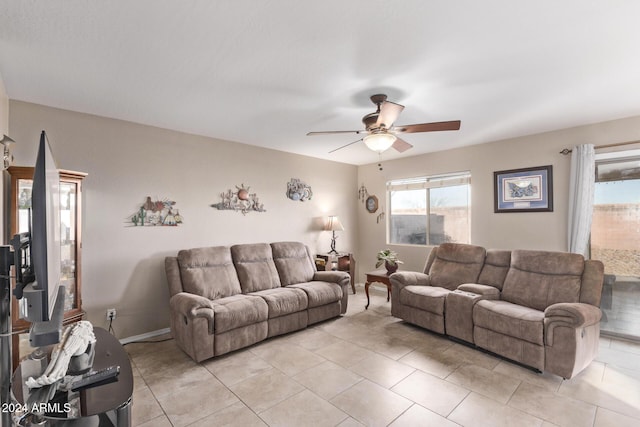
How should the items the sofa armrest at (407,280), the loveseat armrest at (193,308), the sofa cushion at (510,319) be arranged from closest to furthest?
the sofa cushion at (510,319), the loveseat armrest at (193,308), the sofa armrest at (407,280)

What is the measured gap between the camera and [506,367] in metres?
2.91

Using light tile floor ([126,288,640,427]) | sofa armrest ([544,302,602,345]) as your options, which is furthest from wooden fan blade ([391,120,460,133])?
light tile floor ([126,288,640,427])

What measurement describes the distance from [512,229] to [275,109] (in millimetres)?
3558

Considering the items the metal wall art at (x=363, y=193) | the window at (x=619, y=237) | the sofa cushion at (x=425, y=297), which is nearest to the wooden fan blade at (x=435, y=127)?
the sofa cushion at (x=425, y=297)

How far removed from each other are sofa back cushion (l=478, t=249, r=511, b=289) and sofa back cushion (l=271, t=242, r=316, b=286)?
2.30 metres

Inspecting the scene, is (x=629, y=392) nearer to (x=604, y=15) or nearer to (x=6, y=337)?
(x=604, y=15)

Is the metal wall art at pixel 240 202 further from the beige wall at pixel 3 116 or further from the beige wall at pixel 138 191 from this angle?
the beige wall at pixel 3 116

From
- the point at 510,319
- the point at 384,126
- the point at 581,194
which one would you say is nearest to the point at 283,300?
the point at 384,126

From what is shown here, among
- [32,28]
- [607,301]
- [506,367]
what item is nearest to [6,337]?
[32,28]

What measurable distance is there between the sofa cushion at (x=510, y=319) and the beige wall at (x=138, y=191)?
3038 mm

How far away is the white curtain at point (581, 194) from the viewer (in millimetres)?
3654

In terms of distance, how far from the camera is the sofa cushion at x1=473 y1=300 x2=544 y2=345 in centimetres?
282

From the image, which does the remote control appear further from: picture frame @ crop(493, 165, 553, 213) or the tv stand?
picture frame @ crop(493, 165, 553, 213)

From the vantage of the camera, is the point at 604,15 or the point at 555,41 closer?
the point at 604,15
